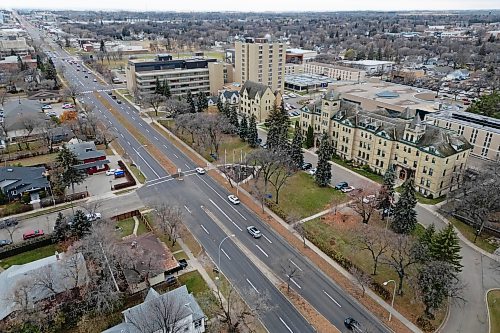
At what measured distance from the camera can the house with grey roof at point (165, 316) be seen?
3188cm

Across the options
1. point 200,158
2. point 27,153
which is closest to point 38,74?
point 27,153

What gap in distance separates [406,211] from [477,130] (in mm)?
39385

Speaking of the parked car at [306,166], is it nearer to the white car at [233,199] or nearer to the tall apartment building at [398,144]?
the tall apartment building at [398,144]

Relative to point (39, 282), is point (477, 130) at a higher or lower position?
higher

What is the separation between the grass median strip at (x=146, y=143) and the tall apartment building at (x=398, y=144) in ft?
114

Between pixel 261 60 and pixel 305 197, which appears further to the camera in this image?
pixel 261 60

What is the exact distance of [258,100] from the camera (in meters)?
100

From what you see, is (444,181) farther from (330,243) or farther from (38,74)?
(38,74)

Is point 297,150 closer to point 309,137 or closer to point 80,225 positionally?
point 309,137

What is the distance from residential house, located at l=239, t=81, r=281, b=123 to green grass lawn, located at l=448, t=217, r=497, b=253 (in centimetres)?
5786

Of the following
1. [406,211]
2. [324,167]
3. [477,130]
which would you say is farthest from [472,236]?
[477,130]

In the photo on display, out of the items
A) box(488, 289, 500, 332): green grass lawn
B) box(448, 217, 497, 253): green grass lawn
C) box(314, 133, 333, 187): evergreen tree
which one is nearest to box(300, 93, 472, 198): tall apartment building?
box(448, 217, 497, 253): green grass lawn

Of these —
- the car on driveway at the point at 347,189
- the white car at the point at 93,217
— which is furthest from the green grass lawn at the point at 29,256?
the car on driveway at the point at 347,189

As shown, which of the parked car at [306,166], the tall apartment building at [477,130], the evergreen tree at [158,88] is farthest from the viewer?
the evergreen tree at [158,88]
